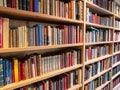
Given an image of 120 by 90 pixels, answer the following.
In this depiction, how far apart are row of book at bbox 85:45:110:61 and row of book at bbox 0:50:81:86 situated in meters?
0.48

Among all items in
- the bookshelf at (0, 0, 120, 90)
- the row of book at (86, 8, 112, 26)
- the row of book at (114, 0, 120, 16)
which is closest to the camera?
the bookshelf at (0, 0, 120, 90)

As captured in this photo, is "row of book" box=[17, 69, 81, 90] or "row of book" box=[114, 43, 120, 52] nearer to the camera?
"row of book" box=[17, 69, 81, 90]

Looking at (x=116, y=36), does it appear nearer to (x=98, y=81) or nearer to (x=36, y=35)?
(x=98, y=81)

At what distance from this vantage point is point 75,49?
7.66 ft

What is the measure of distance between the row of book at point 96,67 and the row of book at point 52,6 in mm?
894

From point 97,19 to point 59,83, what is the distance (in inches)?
60.1

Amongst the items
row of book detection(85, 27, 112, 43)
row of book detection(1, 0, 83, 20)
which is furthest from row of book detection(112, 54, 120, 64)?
row of book detection(1, 0, 83, 20)

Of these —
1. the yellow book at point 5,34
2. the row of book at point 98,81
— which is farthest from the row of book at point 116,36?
the yellow book at point 5,34

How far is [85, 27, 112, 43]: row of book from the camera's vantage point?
8.35 feet

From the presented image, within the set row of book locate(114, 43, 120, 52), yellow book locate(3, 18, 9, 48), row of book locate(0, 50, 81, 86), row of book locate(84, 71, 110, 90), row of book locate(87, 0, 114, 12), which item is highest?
row of book locate(87, 0, 114, 12)

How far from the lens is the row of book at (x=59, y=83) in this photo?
1.69 metres

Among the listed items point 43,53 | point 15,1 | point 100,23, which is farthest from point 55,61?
point 100,23

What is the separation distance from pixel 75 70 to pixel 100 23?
4.01 feet

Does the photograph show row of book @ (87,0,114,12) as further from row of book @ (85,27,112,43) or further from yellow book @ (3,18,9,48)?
yellow book @ (3,18,9,48)
